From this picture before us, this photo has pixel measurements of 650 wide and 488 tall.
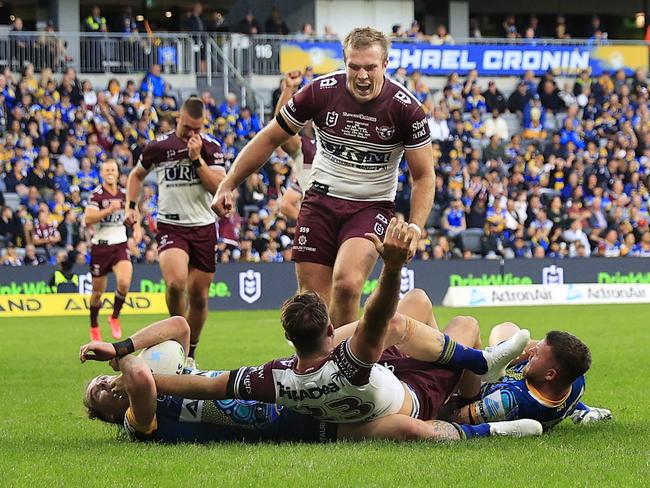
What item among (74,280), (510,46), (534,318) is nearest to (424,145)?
(534,318)

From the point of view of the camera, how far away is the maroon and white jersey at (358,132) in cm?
955

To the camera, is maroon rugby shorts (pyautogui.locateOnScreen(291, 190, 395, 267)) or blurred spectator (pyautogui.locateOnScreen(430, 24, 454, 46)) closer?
maroon rugby shorts (pyautogui.locateOnScreen(291, 190, 395, 267))

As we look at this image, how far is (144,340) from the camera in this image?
771 cm

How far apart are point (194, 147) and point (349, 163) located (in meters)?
3.33

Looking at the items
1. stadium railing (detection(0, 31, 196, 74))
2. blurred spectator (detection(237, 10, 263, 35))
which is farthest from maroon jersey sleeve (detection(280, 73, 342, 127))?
blurred spectator (detection(237, 10, 263, 35))

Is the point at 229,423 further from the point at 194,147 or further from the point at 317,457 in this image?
the point at 194,147

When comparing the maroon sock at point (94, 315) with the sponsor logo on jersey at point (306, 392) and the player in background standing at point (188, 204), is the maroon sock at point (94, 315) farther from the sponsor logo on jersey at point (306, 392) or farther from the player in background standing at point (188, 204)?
the sponsor logo on jersey at point (306, 392)

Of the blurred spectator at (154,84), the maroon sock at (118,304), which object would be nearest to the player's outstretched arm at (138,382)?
the maroon sock at (118,304)

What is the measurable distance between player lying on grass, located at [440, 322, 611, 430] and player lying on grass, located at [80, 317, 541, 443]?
0.18 m

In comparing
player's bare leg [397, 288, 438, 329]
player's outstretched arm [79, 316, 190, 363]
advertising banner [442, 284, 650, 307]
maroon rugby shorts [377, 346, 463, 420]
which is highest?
player's bare leg [397, 288, 438, 329]

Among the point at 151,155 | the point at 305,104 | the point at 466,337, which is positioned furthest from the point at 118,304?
the point at 466,337

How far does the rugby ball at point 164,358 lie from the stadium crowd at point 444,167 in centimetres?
1829

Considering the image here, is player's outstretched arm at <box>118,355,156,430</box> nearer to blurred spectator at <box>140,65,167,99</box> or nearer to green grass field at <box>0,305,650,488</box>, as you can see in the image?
green grass field at <box>0,305,650,488</box>

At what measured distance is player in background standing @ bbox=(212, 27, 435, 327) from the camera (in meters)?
9.38
